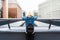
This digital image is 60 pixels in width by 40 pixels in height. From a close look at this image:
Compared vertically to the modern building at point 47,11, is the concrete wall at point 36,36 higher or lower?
lower

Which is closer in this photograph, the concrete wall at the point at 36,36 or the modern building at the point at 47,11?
the concrete wall at the point at 36,36

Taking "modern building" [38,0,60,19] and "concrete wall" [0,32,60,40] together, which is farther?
"modern building" [38,0,60,19]

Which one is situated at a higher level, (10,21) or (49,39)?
(10,21)

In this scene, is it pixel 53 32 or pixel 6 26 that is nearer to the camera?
pixel 53 32

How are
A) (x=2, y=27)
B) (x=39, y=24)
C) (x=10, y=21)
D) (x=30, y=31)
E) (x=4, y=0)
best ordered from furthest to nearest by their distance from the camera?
(x=4, y=0), (x=39, y=24), (x=2, y=27), (x=10, y=21), (x=30, y=31)

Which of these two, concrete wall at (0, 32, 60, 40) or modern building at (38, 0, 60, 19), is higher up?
modern building at (38, 0, 60, 19)

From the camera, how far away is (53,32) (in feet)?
5.00

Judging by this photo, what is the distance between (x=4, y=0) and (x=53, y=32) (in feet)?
33.7

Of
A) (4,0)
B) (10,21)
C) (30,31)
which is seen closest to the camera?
(30,31)

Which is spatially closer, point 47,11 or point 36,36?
point 36,36

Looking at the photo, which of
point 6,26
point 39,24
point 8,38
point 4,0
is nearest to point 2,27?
point 6,26

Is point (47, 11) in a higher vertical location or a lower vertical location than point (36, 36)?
higher

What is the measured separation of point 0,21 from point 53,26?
1.85 feet

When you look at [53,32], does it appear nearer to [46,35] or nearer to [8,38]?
[46,35]
